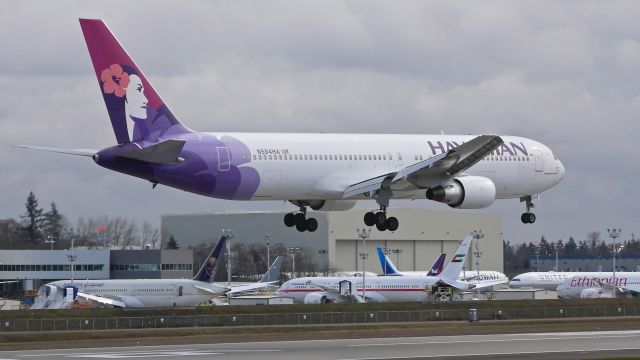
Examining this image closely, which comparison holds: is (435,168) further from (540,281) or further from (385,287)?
(540,281)

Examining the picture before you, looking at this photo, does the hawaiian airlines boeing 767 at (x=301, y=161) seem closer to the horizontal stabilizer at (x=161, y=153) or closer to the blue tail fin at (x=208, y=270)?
the horizontal stabilizer at (x=161, y=153)

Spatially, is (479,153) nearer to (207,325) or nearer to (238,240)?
Result: (207,325)

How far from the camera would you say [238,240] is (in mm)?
173125

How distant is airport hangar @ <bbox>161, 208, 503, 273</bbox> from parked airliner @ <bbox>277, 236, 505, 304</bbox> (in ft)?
180

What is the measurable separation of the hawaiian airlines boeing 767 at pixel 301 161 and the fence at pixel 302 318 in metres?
15.0

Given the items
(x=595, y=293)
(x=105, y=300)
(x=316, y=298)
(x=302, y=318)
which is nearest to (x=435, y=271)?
(x=316, y=298)

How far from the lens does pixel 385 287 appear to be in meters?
108

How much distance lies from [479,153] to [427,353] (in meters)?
14.5

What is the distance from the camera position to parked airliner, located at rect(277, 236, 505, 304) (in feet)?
349

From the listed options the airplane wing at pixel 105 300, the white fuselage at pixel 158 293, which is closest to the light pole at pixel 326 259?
the white fuselage at pixel 158 293

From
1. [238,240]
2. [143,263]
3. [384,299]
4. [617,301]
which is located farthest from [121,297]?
[238,240]

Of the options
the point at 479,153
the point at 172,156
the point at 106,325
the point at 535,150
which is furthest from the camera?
the point at 106,325

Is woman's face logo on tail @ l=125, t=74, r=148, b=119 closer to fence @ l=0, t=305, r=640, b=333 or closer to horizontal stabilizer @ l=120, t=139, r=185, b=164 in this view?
horizontal stabilizer @ l=120, t=139, r=185, b=164

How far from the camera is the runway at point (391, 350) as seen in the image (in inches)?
1818
